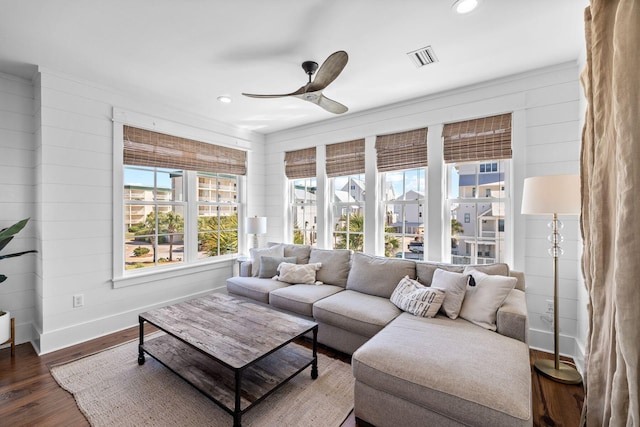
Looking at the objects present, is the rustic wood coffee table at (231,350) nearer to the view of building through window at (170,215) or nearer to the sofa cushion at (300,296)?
the sofa cushion at (300,296)

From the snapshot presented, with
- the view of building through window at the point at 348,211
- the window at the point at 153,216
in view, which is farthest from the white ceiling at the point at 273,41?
the view of building through window at the point at 348,211

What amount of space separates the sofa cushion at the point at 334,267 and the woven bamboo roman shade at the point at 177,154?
206 centimetres

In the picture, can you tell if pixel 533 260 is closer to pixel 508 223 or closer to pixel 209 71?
pixel 508 223

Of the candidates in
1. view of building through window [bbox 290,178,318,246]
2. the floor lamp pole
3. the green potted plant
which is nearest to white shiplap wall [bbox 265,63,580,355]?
the floor lamp pole

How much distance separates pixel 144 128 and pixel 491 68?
3810mm

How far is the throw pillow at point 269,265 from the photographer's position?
12.0 ft

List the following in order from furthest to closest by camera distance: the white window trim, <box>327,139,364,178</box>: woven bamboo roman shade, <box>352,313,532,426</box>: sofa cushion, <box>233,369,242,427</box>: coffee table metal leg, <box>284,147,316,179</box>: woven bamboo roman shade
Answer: <box>284,147,316,179</box>: woven bamboo roman shade, <box>327,139,364,178</box>: woven bamboo roman shade, the white window trim, <box>233,369,242,427</box>: coffee table metal leg, <box>352,313,532,426</box>: sofa cushion

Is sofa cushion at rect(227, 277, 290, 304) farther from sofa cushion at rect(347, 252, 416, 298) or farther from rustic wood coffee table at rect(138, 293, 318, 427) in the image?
sofa cushion at rect(347, 252, 416, 298)

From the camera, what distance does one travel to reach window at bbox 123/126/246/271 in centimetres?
340

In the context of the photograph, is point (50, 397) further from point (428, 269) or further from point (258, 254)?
point (428, 269)

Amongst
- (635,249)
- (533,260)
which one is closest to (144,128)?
(635,249)

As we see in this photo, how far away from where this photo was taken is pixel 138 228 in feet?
11.4

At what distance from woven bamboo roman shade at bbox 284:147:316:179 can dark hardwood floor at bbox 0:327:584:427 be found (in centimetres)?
269

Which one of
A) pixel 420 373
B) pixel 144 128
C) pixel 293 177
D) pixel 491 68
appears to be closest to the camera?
pixel 420 373
